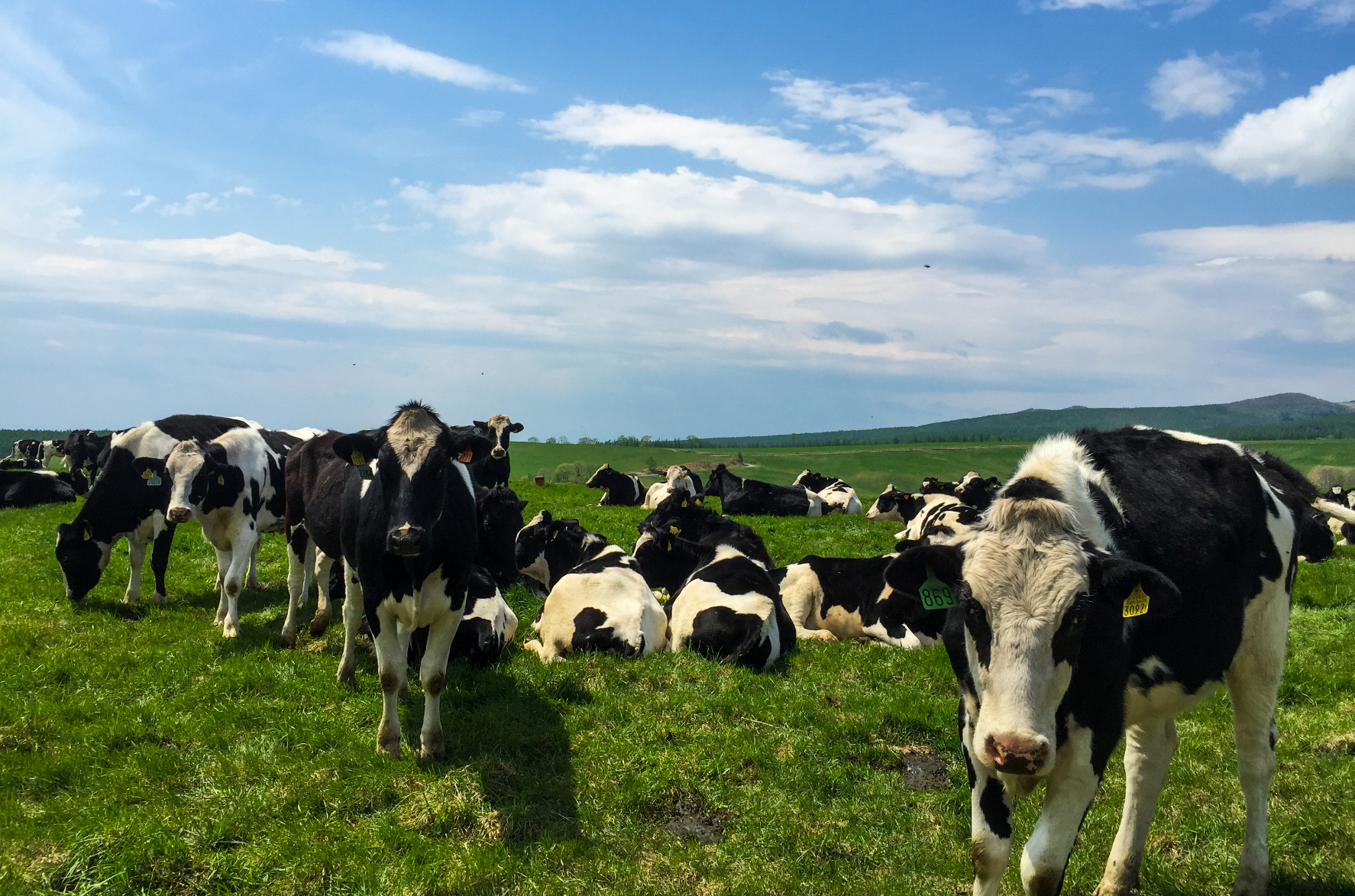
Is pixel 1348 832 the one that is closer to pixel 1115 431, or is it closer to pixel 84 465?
pixel 1115 431

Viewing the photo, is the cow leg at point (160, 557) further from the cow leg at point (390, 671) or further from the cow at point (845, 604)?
the cow at point (845, 604)

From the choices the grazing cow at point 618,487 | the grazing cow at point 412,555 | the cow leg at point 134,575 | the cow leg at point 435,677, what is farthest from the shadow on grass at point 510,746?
the grazing cow at point 618,487

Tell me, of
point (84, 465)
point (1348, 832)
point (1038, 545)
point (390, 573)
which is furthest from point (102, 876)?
point (84, 465)

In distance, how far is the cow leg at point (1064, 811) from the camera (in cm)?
421

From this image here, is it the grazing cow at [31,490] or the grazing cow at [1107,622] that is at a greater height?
the grazing cow at [1107,622]

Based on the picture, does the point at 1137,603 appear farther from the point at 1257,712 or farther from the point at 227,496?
the point at 227,496

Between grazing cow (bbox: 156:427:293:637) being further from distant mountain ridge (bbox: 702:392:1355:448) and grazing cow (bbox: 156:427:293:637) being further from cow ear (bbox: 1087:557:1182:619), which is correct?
distant mountain ridge (bbox: 702:392:1355:448)

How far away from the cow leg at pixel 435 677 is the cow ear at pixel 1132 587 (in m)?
4.92

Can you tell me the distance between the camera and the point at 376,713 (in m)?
7.99

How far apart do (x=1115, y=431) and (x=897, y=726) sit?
3.64 m

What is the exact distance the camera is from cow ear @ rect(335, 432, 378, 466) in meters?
7.74

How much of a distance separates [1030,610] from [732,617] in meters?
6.17

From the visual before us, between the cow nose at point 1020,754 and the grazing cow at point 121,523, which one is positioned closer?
the cow nose at point 1020,754

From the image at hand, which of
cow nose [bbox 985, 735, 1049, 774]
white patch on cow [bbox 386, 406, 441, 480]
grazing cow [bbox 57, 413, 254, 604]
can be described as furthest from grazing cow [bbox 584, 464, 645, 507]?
cow nose [bbox 985, 735, 1049, 774]
